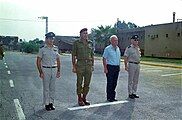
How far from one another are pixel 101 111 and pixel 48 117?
1.38m

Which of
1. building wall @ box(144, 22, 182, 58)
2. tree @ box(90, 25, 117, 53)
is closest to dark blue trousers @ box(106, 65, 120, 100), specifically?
building wall @ box(144, 22, 182, 58)

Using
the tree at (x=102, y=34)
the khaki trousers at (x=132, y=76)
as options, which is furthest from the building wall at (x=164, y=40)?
the khaki trousers at (x=132, y=76)

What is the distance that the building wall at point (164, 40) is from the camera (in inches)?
1841

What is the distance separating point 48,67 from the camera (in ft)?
27.2

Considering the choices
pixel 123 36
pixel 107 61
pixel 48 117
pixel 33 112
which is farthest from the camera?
pixel 123 36

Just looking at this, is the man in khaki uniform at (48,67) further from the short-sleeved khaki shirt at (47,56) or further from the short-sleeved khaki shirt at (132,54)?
the short-sleeved khaki shirt at (132,54)

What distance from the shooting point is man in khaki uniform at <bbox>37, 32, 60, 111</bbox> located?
8.26 m

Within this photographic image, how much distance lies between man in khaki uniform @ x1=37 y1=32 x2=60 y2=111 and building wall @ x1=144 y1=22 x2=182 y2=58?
129ft

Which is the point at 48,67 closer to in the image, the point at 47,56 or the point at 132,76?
the point at 47,56

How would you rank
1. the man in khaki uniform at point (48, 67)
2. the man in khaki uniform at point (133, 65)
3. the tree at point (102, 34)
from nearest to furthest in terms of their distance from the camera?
the man in khaki uniform at point (48, 67)
the man in khaki uniform at point (133, 65)
the tree at point (102, 34)

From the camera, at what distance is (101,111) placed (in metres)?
8.04

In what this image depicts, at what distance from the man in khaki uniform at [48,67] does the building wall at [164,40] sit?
39216 millimetres

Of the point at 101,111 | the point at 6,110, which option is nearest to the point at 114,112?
the point at 101,111

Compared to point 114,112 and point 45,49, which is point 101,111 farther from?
point 45,49
